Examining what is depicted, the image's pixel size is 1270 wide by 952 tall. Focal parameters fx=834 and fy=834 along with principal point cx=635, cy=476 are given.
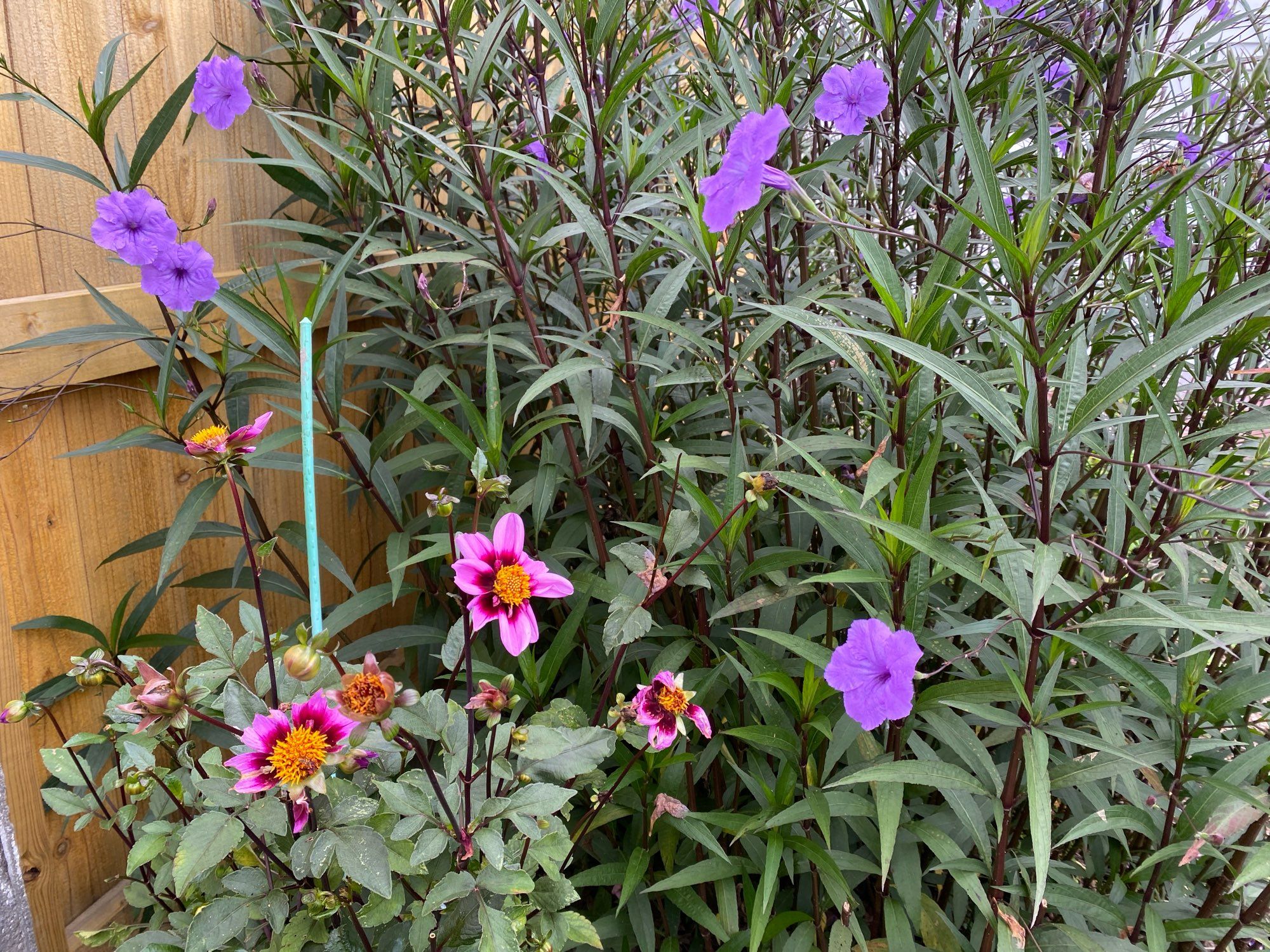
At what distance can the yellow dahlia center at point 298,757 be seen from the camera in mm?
597

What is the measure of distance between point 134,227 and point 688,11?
0.99 meters

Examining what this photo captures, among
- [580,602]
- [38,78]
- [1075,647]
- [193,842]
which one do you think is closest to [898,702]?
[1075,647]

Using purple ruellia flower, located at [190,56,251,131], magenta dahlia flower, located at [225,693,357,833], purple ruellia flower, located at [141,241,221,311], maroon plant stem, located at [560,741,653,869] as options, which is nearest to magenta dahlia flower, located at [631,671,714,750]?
maroon plant stem, located at [560,741,653,869]

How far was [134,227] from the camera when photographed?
1.04 metres

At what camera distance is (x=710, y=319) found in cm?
151

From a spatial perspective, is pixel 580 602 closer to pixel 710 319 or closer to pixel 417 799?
pixel 417 799

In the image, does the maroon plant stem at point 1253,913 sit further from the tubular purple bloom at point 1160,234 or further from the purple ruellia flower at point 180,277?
the purple ruellia flower at point 180,277

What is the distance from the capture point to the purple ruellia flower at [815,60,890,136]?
1.14m

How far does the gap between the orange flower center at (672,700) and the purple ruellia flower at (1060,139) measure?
1.06 metres

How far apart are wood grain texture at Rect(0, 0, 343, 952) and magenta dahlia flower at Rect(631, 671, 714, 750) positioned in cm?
83

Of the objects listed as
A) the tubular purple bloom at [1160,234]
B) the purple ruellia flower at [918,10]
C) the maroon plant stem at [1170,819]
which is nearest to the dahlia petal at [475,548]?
the maroon plant stem at [1170,819]

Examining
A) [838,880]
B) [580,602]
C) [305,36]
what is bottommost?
[838,880]

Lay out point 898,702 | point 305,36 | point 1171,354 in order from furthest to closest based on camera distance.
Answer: point 305,36 → point 898,702 → point 1171,354

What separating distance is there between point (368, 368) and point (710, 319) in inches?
28.0
